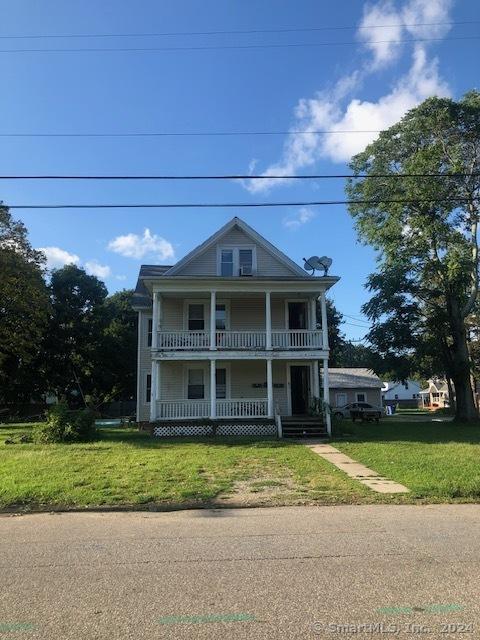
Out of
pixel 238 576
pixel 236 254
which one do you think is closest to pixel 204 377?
pixel 236 254

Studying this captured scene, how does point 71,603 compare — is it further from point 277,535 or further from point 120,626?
point 277,535

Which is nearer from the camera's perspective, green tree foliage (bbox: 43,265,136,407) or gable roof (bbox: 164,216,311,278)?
gable roof (bbox: 164,216,311,278)

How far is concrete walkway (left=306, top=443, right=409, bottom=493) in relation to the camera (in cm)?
1072

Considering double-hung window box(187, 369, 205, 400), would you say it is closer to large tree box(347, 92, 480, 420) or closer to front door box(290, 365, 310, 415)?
front door box(290, 365, 310, 415)

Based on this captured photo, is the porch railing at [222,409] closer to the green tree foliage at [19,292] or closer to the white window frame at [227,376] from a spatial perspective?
the white window frame at [227,376]

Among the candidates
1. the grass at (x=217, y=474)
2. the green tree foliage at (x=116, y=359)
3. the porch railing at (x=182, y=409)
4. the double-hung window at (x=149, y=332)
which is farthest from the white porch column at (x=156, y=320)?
the green tree foliage at (x=116, y=359)

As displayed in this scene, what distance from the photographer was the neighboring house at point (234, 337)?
22.9m

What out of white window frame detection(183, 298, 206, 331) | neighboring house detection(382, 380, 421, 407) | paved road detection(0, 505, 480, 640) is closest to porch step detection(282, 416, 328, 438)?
white window frame detection(183, 298, 206, 331)

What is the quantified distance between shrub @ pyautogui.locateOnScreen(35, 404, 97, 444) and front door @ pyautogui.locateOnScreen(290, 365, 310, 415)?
394 inches

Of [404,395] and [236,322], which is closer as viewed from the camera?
[236,322]

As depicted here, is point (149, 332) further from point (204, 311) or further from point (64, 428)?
point (64, 428)

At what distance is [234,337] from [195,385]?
3185 mm

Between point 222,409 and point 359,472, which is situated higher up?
point 222,409

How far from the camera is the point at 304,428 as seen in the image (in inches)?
866
